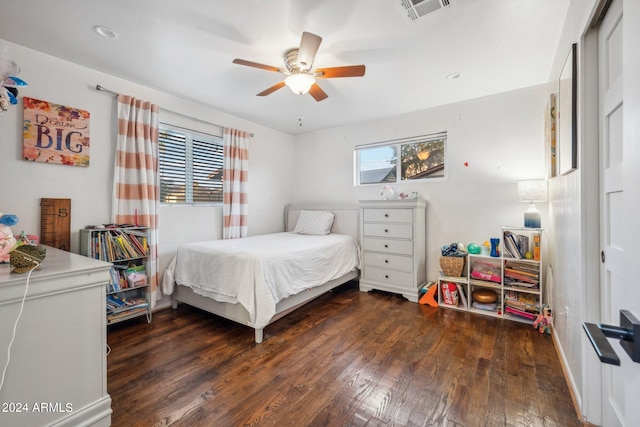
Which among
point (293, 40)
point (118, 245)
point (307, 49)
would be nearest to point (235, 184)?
point (118, 245)

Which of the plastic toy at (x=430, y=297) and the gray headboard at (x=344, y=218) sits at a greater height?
the gray headboard at (x=344, y=218)

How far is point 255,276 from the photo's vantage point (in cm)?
219

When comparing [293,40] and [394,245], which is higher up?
[293,40]

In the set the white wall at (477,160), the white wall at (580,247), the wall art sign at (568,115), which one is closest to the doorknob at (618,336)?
the white wall at (580,247)

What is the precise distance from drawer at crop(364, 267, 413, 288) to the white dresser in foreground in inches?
111

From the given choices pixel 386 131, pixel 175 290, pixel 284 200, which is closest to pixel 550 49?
pixel 386 131

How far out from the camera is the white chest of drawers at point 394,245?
3.17m

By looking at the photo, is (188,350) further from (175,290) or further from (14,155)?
(14,155)

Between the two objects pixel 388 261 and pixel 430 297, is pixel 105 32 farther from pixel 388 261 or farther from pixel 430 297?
pixel 430 297

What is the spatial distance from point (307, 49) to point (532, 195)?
8.04 feet

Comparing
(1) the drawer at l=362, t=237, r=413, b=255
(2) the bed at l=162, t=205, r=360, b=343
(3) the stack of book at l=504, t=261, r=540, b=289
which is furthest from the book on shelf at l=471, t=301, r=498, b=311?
(2) the bed at l=162, t=205, r=360, b=343

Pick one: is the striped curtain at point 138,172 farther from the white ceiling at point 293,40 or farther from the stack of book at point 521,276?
the stack of book at point 521,276

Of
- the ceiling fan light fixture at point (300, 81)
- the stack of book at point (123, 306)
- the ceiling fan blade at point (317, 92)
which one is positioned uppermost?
the ceiling fan blade at point (317, 92)

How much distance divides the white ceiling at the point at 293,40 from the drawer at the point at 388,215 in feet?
4.53
